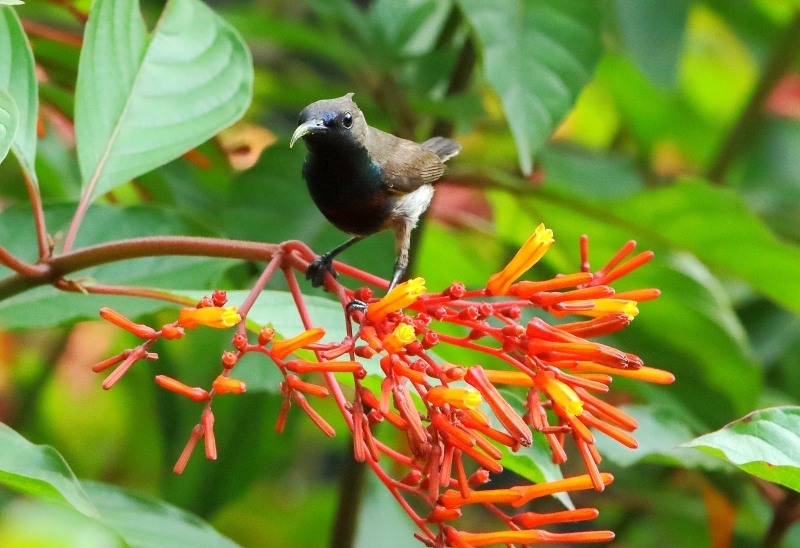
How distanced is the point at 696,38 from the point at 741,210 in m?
1.93

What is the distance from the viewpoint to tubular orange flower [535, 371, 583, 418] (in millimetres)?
674

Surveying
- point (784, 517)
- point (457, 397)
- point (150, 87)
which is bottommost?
point (784, 517)

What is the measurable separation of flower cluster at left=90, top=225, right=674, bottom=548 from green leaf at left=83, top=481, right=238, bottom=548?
24cm

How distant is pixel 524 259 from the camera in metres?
0.74

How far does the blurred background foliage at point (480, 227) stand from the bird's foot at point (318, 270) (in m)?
0.22

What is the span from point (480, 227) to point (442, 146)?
41cm

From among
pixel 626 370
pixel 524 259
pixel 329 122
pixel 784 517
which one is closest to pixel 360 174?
pixel 329 122

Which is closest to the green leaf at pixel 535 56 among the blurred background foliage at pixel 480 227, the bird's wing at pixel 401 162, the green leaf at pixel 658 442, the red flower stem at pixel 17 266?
the blurred background foliage at pixel 480 227

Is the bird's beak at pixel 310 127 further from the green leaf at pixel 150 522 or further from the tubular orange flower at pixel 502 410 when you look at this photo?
the green leaf at pixel 150 522

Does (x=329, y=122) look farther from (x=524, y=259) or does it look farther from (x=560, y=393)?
(x=560, y=393)

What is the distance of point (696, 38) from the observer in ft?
9.94

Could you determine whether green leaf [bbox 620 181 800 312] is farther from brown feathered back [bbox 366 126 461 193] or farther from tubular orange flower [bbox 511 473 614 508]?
tubular orange flower [bbox 511 473 614 508]

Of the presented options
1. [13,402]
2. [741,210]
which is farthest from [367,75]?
[13,402]

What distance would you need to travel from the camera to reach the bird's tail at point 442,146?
51.9 inches
